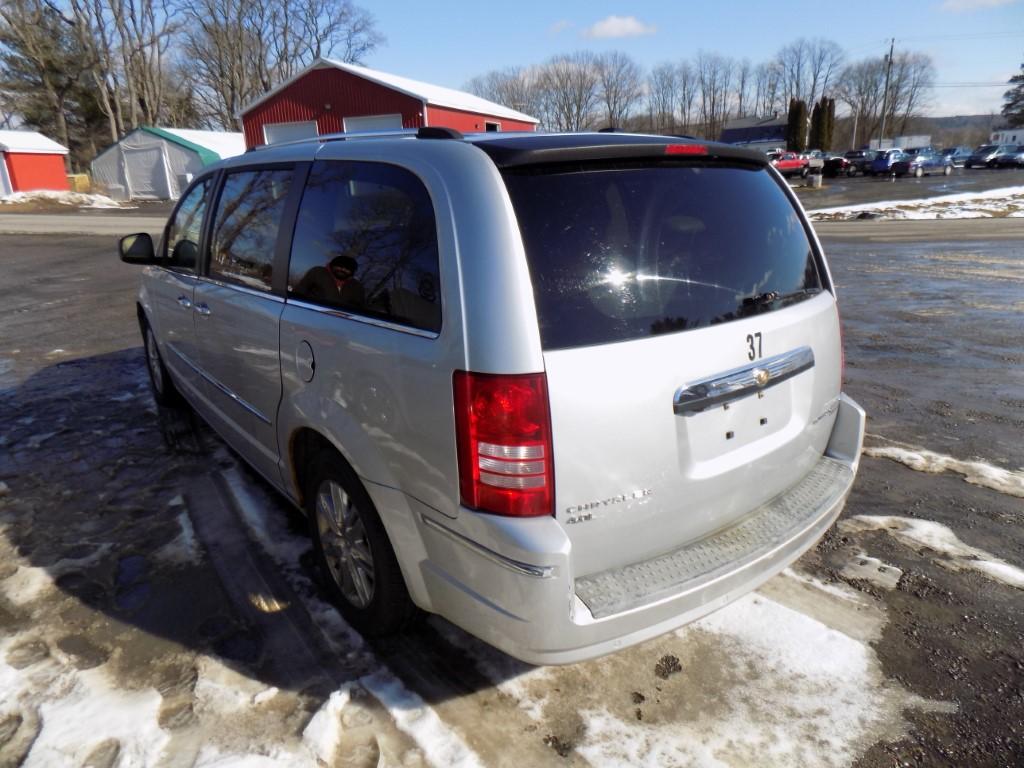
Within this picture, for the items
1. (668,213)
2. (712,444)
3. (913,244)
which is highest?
(668,213)

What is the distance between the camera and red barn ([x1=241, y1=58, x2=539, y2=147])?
28078 mm

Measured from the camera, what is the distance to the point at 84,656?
2.73 meters

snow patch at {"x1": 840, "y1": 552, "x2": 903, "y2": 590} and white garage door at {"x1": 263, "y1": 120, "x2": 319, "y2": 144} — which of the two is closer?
snow patch at {"x1": 840, "y1": 552, "x2": 903, "y2": 590}

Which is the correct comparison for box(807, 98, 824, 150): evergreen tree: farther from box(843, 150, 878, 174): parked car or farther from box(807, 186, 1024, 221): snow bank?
box(807, 186, 1024, 221): snow bank

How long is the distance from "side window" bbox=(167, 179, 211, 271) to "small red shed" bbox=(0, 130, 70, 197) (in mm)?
41311

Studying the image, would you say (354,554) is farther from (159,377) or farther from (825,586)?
(159,377)

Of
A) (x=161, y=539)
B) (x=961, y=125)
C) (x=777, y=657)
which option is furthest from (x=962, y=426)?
(x=961, y=125)

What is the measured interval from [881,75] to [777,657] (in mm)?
119012

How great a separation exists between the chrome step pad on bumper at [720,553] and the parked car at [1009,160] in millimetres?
55487

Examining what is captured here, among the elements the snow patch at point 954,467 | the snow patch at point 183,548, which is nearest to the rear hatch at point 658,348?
the snow patch at point 954,467

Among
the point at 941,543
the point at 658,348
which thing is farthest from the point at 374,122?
the point at 658,348

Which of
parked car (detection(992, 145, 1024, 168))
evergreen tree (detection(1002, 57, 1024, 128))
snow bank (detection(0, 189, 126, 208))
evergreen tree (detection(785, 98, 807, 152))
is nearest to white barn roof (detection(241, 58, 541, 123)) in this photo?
snow bank (detection(0, 189, 126, 208))

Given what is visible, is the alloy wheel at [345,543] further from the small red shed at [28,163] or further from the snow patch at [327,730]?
the small red shed at [28,163]

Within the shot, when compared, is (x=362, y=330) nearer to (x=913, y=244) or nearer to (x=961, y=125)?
(x=913, y=244)
